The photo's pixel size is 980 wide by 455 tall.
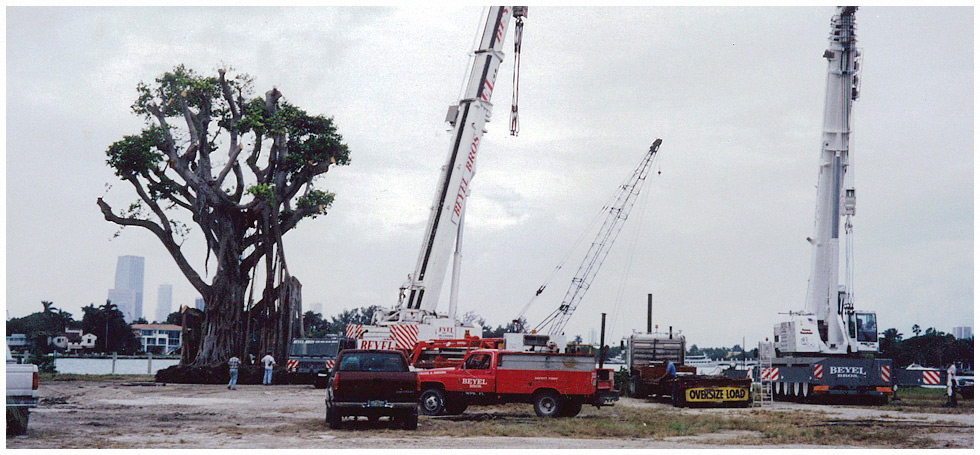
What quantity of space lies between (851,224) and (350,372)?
19012 millimetres

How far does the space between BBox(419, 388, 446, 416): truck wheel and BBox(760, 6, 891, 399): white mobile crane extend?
1298cm

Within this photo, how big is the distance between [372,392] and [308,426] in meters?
2.05

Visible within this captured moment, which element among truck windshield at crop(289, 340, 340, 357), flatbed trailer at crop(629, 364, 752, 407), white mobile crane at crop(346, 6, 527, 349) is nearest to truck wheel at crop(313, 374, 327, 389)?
truck windshield at crop(289, 340, 340, 357)

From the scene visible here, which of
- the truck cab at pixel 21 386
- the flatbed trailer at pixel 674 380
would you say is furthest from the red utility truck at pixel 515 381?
the truck cab at pixel 21 386

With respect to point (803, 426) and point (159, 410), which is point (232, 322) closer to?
point (159, 410)

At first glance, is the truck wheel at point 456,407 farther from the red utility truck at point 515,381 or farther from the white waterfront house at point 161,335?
the white waterfront house at point 161,335

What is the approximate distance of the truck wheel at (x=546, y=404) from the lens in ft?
71.1

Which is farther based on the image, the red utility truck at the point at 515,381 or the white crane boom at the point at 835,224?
the white crane boom at the point at 835,224

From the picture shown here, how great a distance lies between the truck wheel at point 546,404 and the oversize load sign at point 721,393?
22.7 ft

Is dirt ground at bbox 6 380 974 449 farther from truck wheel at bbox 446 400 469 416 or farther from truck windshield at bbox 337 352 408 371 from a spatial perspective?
truck windshield at bbox 337 352 408 371

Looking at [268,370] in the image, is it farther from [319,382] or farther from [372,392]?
[372,392]

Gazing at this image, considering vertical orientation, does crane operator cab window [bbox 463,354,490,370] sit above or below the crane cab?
below

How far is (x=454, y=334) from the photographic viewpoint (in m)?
31.8

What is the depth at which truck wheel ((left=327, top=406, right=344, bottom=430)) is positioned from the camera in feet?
59.8
